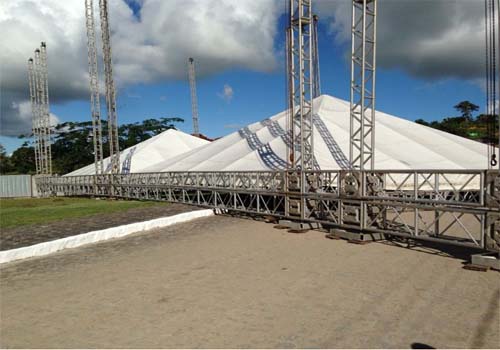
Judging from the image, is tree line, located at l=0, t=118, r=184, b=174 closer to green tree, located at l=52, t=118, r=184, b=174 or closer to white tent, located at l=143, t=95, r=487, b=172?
green tree, located at l=52, t=118, r=184, b=174

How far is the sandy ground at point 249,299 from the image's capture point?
4727 millimetres

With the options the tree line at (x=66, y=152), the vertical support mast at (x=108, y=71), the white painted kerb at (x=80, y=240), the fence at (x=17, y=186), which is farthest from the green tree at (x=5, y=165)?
the white painted kerb at (x=80, y=240)

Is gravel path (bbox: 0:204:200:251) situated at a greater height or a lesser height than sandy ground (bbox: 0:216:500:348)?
greater

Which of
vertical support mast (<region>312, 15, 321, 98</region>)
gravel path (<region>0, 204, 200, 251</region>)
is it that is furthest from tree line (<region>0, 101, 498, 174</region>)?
gravel path (<region>0, 204, 200, 251</region>)

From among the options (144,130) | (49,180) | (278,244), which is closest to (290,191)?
(278,244)

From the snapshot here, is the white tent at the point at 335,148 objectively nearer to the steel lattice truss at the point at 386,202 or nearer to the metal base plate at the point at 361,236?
the steel lattice truss at the point at 386,202

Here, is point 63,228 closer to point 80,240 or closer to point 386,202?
point 80,240

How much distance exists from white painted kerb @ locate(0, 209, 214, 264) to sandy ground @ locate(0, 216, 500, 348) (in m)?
0.39

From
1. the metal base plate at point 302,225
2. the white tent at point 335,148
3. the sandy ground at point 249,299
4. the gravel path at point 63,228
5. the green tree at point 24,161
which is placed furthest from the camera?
the green tree at point 24,161

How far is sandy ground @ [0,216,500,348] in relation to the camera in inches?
186

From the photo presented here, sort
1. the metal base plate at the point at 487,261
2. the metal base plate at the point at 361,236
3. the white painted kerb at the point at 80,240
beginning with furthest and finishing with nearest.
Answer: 1. the metal base plate at the point at 361,236
2. the white painted kerb at the point at 80,240
3. the metal base plate at the point at 487,261

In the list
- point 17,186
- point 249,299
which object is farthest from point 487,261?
point 17,186

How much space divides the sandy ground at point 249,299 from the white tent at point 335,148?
10959mm

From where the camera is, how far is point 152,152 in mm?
39156
